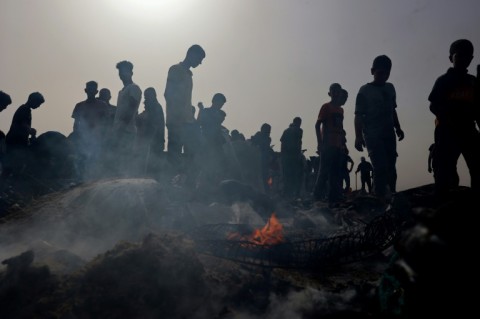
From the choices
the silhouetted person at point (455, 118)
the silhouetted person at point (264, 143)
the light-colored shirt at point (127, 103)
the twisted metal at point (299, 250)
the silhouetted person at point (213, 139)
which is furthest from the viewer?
the silhouetted person at point (264, 143)

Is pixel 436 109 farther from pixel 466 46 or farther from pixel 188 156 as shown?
pixel 188 156

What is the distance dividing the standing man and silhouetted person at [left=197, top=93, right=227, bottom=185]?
1701 millimetres

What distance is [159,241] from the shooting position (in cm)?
291

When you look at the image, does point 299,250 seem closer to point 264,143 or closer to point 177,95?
point 177,95

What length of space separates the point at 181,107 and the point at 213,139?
4.95 feet

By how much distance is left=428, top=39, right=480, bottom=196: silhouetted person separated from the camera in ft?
14.4

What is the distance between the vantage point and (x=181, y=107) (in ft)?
22.5

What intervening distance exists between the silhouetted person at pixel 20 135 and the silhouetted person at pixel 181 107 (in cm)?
333

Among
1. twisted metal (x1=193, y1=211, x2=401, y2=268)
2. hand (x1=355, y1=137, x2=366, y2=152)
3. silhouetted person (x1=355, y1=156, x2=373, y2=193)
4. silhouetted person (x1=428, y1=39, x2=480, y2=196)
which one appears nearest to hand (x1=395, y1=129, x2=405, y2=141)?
hand (x1=355, y1=137, x2=366, y2=152)

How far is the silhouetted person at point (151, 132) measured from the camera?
7488mm

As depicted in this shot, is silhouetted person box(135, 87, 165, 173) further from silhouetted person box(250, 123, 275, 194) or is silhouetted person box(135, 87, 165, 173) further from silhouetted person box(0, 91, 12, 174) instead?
silhouetted person box(250, 123, 275, 194)

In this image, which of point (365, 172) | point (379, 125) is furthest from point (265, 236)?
point (365, 172)

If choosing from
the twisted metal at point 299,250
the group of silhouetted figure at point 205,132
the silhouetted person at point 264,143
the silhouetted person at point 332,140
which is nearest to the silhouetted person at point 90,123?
the group of silhouetted figure at point 205,132

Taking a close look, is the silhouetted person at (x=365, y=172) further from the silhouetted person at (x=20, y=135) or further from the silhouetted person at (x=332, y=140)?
the silhouetted person at (x=20, y=135)
